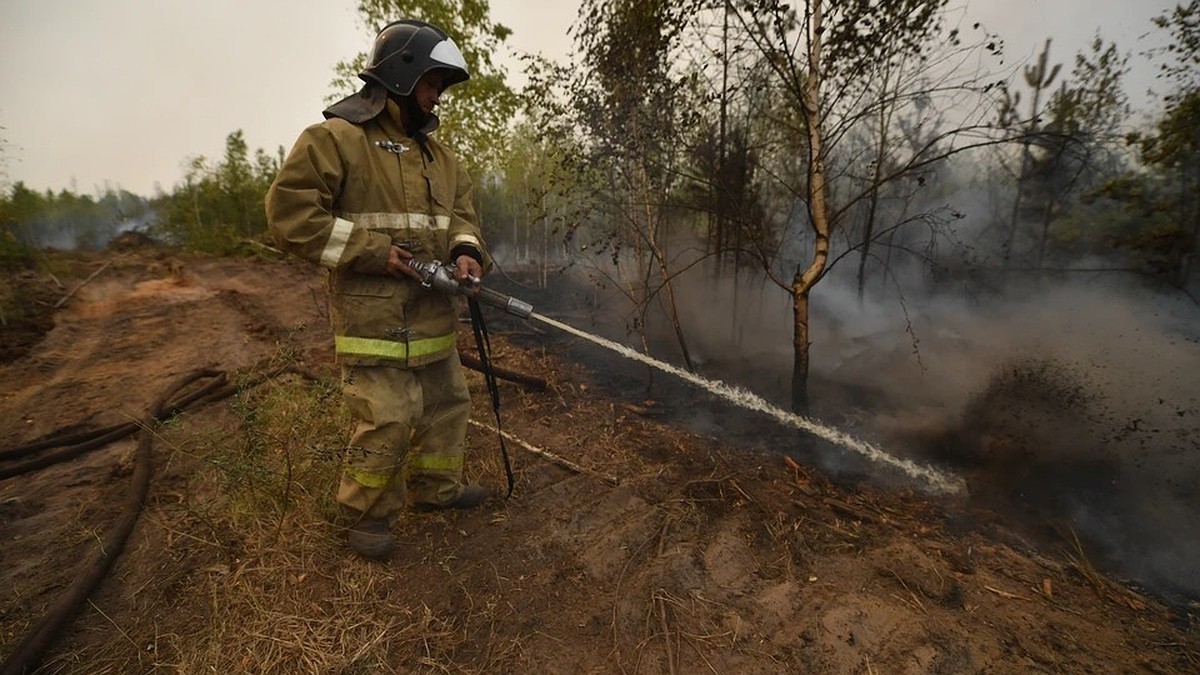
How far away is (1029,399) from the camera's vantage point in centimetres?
539

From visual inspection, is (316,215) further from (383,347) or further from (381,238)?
(383,347)

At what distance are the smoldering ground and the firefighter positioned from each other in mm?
3323

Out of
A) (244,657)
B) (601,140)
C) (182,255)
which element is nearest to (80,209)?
(182,255)

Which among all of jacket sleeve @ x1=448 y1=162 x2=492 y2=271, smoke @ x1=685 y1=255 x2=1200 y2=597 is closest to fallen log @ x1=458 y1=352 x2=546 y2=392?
jacket sleeve @ x1=448 y1=162 x2=492 y2=271

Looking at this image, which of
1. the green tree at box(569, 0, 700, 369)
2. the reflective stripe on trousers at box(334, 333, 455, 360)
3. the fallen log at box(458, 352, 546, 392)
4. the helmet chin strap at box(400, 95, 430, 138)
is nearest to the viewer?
the reflective stripe on trousers at box(334, 333, 455, 360)

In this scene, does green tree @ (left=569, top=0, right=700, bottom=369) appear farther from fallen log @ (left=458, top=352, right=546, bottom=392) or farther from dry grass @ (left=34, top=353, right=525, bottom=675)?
dry grass @ (left=34, top=353, right=525, bottom=675)

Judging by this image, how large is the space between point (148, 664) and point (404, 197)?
2.32m

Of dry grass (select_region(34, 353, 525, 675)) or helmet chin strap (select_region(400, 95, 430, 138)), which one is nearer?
dry grass (select_region(34, 353, 525, 675))

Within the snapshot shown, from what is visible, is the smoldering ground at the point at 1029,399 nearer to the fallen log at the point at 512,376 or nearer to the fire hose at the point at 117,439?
the fallen log at the point at 512,376

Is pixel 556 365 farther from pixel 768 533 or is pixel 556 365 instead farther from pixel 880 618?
pixel 880 618

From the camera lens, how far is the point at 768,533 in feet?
9.89

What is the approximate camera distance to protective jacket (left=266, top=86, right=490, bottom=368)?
7.14ft

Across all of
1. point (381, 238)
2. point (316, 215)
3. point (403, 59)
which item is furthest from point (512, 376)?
point (403, 59)

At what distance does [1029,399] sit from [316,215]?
23.2ft
